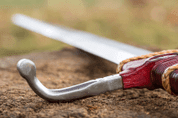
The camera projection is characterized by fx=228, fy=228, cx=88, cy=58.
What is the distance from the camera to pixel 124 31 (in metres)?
1.90

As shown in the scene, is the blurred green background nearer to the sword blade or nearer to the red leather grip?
the sword blade

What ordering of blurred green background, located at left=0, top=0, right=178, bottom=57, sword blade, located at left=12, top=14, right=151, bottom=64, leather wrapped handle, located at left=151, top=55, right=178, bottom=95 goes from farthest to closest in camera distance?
1. blurred green background, located at left=0, top=0, right=178, bottom=57
2. sword blade, located at left=12, top=14, right=151, bottom=64
3. leather wrapped handle, located at left=151, top=55, right=178, bottom=95

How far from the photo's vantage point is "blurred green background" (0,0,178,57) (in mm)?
1694

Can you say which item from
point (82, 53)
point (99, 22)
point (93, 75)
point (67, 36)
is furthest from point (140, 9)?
point (93, 75)

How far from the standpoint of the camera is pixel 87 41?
4.21ft

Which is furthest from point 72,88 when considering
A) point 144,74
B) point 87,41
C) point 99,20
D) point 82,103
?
point 99,20

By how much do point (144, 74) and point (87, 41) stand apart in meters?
0.75

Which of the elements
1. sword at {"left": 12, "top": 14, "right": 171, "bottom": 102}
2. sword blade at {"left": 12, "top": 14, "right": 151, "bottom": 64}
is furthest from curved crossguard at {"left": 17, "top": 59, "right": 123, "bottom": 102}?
sword blade at {"left": 12, "top": 14, "right": 151, "bottom": 64}

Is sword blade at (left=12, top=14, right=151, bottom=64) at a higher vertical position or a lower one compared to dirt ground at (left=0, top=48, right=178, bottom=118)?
higher

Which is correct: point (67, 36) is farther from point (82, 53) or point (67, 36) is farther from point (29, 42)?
point (29, 42)

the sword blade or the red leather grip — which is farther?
the sword blade

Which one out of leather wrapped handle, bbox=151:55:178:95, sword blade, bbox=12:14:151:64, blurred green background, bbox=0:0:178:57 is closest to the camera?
leather wrapped handle, bbox=151:55:178:95

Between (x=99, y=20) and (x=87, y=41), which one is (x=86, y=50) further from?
(x=99, y=20)

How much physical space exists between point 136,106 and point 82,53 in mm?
676
